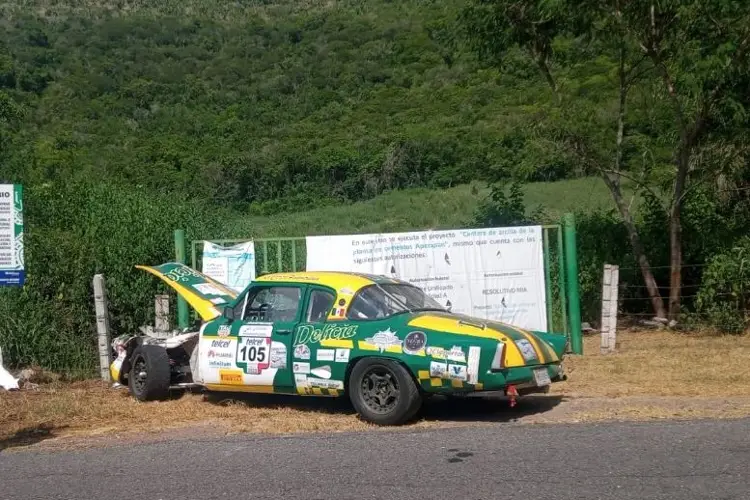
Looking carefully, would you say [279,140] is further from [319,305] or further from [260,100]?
[319,305]

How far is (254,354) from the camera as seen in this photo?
9852mm

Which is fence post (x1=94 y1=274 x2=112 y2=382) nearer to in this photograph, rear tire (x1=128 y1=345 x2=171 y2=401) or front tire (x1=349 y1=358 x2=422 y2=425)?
rear tire (x1=128 y1=345 x2=171 y2=401)

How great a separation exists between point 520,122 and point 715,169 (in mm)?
3482

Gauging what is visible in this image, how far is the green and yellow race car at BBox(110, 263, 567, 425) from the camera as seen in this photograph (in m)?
8.79

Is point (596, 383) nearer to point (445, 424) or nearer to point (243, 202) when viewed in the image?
point (445, 424)

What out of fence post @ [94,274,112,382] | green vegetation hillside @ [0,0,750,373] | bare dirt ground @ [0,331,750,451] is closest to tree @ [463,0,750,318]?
green vegetation hillside @ [0,0,750,373]

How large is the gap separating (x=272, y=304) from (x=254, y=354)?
57 centimetres

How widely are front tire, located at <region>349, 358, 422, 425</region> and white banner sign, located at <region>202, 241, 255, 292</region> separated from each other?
171 inches

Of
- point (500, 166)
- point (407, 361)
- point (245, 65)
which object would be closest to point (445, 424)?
point (407, 361)

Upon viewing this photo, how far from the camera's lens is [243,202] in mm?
35094

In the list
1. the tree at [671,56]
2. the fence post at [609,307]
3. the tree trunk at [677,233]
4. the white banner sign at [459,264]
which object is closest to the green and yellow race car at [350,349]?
the white banner sign at [459,264]

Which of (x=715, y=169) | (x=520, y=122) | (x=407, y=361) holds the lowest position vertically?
(x=407, y=361)

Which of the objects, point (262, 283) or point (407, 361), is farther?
point (262, 283)

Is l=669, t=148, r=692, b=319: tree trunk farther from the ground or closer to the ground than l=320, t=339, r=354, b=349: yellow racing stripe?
farther from the ground
